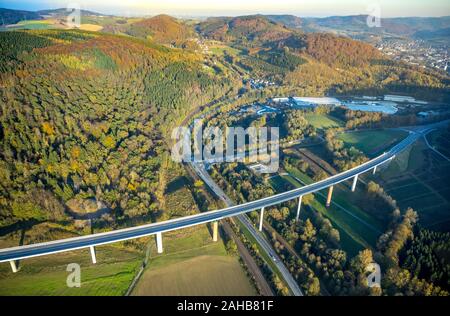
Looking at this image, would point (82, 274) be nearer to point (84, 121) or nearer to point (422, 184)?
point (84, 121)

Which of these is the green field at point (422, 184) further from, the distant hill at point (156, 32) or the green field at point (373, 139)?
the distant hill at point (156, 32)

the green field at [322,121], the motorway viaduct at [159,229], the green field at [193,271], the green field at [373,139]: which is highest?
the green field at [322,121]

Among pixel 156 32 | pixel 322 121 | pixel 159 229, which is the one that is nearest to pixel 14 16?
pixel 156 32

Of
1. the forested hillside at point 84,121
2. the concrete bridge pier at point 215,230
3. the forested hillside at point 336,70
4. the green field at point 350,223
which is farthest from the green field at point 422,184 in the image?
the forested hillside at point 336,70

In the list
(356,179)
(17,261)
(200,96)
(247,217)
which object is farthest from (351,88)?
(17,261)

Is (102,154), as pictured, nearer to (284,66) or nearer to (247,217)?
(247,217)

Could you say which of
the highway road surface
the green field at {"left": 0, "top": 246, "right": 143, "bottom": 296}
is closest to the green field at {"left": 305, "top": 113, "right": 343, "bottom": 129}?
the highway road surface
